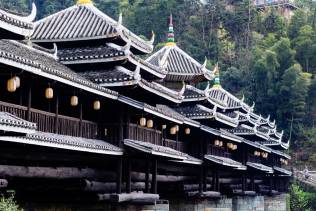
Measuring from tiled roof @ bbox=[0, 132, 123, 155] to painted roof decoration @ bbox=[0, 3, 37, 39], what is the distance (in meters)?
2.30

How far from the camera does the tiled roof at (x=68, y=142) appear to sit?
14922 mm

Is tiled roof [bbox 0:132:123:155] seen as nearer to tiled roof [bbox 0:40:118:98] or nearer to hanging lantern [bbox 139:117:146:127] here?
tiled roof [bbox 0:40:118:98]

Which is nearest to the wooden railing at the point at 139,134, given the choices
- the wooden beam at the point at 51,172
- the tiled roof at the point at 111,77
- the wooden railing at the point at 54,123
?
the wooden railing at the point at 54,123

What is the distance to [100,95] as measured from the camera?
19.3 m

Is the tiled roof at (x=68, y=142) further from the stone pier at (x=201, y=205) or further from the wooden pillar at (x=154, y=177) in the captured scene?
the wooden pillar at (x=154, y=177)

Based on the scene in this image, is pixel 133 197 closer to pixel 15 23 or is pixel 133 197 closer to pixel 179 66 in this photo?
pixel 15 23

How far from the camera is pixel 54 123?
58.5 ft

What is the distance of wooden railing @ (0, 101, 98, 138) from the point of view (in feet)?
52.5

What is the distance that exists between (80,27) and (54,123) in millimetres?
6056

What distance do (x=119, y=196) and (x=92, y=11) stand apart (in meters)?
7.32

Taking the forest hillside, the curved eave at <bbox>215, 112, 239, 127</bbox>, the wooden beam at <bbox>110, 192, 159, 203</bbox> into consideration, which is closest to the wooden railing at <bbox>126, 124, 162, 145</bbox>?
the wooden beam at <bbox>110, 192, 159, 203</bbox>

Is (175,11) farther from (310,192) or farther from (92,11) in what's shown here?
(92,11)

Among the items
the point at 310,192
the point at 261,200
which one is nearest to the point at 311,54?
the point at 310,192

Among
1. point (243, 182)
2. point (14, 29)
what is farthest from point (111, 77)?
point (243, 182)
